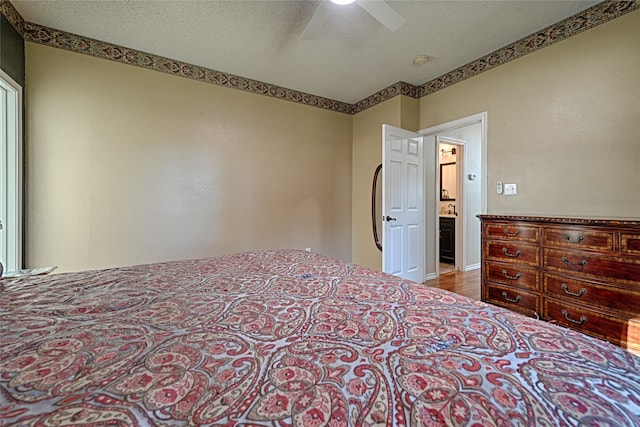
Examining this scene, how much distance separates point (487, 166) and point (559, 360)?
104 inches

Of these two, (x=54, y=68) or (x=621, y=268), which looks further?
(x=54, y=68)

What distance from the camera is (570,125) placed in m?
2.23

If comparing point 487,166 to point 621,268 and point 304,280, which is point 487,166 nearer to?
point 621,268

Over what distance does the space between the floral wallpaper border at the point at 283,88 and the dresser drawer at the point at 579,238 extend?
164 cm

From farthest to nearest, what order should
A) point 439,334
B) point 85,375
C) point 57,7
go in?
point 57,7 < point 439,334 < point 85,375

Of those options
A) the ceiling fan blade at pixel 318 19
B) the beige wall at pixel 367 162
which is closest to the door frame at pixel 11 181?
the ceiling fan blade at pixel 318 19

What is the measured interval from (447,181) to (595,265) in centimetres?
392

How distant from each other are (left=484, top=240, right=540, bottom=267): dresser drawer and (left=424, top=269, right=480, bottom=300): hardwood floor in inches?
45.1

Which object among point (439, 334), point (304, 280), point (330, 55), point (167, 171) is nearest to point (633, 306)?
point (439, 334)

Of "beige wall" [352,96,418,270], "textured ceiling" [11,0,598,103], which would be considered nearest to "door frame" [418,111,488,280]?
"beige wall" [352,96,418,270]

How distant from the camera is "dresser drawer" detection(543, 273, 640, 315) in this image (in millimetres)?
1604

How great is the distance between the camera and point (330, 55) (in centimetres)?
276

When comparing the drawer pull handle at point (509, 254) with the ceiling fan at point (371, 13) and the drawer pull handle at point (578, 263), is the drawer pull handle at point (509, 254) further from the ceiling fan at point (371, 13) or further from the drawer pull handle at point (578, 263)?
the ceiling fan at point (371, 13)

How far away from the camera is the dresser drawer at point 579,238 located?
1681mm
